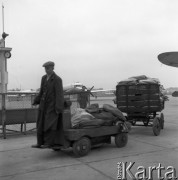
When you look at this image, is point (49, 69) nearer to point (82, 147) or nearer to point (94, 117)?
point (94, 117)

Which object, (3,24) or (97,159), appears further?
(3,24)

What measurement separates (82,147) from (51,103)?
1.14m

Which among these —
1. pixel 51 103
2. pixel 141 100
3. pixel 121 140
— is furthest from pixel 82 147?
pixel 141 100

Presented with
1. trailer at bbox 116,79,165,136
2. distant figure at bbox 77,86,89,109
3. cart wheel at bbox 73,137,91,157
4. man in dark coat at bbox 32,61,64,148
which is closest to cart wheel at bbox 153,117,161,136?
trailer at bbox 116,79,165,136

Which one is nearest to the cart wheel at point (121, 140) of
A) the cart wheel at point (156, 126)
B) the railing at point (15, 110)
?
the cart wheel at point (156, 126)

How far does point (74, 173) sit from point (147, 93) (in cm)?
474

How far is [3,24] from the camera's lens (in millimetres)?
11828

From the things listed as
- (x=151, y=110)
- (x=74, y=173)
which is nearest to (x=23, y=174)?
(x=74, y=173)

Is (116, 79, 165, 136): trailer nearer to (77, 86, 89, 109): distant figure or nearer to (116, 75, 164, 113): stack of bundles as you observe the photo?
(116, 75, 164, 113): stack of bundles

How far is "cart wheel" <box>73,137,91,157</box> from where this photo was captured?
19.8ft

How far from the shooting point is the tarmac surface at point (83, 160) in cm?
479

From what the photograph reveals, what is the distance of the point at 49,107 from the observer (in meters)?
5.97

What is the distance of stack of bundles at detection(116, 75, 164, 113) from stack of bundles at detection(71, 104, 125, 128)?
1957 mm

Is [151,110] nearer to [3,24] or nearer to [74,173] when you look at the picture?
[74,173]
